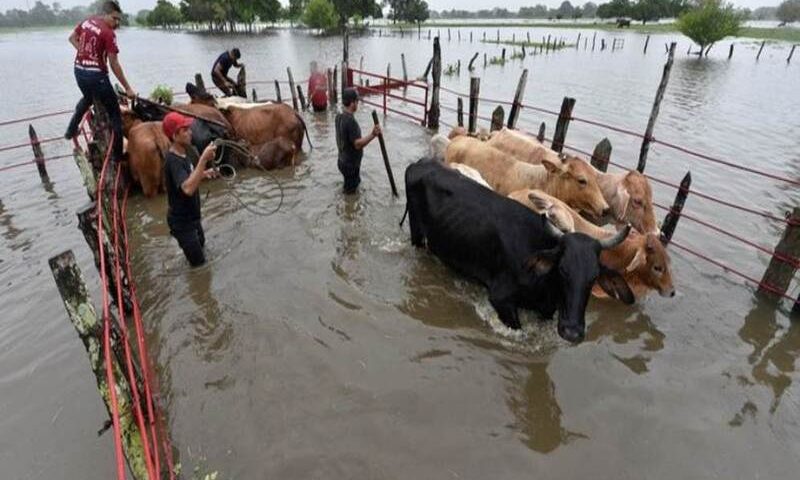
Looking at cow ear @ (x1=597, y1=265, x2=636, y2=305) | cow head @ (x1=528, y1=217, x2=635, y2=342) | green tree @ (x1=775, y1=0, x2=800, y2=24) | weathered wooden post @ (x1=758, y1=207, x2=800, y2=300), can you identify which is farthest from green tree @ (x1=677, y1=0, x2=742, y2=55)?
green tree @ (x1=775, y1=0, x2=800, y2=24)

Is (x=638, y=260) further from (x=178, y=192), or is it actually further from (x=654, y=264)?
(x=178, y=192)

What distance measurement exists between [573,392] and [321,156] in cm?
765

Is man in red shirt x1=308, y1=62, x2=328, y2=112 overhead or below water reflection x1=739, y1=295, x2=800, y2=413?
overhead

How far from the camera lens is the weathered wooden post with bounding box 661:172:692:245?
19.6 ft

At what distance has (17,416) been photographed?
3.67 meters

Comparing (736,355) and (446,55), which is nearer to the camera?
(736,355)

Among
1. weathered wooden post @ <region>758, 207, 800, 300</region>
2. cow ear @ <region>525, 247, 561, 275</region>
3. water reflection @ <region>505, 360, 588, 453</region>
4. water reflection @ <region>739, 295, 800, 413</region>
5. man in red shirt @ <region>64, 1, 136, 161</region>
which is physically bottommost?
water reflection @ <region>739, 295, 800, 413</region>

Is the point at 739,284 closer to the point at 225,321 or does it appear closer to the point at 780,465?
the point at 780,465

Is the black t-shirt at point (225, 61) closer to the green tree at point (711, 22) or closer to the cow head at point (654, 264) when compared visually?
the cow head at point (654, 264)

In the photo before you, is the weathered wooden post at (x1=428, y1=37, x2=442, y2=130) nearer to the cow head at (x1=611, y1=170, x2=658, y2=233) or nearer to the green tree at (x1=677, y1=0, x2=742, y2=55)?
the cow head at (x1=611, y1=170, x2=658, y2=233)

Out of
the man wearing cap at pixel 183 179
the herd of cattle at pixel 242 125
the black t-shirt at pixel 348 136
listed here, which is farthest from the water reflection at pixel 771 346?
the herd of cattle at pixel 242 125

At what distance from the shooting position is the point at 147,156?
7.37 meters

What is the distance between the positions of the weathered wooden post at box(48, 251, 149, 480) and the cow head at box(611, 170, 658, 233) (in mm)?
5716

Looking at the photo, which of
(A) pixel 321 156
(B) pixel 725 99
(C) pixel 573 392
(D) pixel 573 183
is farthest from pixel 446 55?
(C) pixel 573 392
